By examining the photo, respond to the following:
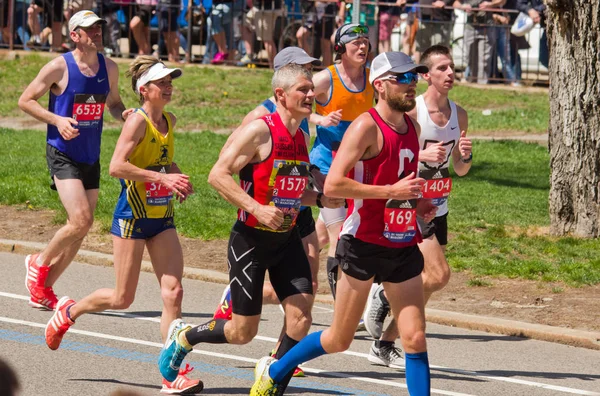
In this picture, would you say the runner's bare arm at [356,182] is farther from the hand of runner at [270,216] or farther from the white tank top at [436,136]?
the white tank top at [436,136]

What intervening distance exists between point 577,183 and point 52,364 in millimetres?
6227

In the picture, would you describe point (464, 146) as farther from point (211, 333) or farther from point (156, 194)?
point (211, 333)

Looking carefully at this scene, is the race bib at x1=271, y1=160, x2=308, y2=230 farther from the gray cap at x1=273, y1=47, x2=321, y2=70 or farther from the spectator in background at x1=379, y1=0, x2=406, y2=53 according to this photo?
the spectator in background at x1=379, y1=0, x2=406, y2=53

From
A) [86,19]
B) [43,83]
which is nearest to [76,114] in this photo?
[43,83]

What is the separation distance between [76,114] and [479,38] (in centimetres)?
1418

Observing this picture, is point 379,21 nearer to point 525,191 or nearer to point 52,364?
point 525,191

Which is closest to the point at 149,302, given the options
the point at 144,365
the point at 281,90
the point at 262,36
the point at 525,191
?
the point at 144,365

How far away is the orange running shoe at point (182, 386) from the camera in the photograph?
6.89 metres

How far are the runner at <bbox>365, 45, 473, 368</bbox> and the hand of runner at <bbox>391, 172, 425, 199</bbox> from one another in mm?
1734

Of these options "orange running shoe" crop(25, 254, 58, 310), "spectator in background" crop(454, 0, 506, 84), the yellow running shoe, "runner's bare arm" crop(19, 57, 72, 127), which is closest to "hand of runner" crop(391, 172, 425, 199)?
the yellow running shoe

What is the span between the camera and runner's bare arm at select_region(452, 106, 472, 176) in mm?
7660

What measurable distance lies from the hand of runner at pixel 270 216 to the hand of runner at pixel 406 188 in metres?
0.65

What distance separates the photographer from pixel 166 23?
2348 centimetres

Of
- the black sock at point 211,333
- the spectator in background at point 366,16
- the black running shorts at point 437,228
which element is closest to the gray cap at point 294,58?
the black running shorts at point 437,228
